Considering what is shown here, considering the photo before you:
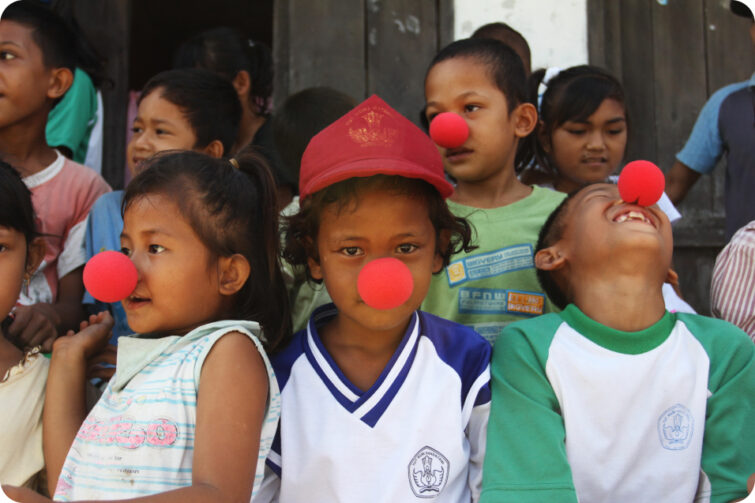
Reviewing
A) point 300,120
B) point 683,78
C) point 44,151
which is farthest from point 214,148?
point 683,78

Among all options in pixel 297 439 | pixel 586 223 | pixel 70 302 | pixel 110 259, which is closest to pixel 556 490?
pixel 297 439

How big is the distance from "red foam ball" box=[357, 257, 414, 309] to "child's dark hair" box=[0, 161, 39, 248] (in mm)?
813

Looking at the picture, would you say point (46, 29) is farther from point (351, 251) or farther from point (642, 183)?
point (642, 183)

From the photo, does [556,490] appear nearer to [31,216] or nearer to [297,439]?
[297,439]

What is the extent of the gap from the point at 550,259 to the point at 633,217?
0.67 feet

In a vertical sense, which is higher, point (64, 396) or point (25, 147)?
point (25, 147)

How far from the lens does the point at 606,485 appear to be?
128 cm

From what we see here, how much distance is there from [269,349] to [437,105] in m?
0.87

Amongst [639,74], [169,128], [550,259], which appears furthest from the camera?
[639,74]

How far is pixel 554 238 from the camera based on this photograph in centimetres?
161

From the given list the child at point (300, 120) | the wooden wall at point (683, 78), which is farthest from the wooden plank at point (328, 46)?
the wooden wall at point (683, 78)

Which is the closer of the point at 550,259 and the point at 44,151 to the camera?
the point at 550,259

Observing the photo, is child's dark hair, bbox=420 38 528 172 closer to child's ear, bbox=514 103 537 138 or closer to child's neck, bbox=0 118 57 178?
child's ear, bbox=514 103 537 138

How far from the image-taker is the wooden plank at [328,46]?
2742mm
